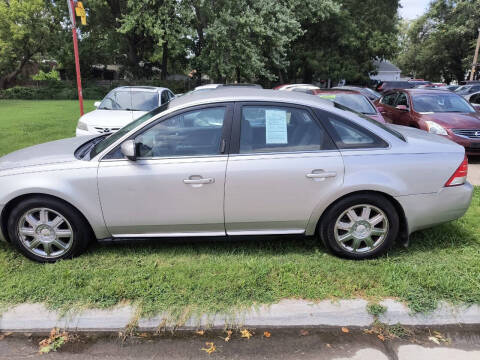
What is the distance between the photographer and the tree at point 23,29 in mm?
27391

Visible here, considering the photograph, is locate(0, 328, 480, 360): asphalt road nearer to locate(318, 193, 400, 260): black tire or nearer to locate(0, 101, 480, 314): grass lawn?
locate(0, 101, 480, 314): grass lawn

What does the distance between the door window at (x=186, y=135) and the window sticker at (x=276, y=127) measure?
416mm

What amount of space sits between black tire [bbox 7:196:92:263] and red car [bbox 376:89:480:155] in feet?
22.7

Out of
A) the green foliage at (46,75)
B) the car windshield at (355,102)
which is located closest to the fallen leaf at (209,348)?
the car windshield at (355,102)

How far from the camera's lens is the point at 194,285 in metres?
3.10

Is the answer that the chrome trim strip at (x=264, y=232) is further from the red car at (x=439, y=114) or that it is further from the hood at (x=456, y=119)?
the hood at (x=456, y=119)

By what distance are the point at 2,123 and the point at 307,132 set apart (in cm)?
1233

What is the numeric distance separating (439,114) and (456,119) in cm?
41

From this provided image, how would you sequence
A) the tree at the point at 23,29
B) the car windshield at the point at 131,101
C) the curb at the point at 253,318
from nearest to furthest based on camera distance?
the curb at the point at 253,318, the car windshield at the point at 131,101, the tree at the point at 23,29

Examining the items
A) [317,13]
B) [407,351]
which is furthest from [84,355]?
[317,13]

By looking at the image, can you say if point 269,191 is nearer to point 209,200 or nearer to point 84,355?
point 209,200

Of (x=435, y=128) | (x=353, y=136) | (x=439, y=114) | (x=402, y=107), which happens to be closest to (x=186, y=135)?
(x=353, y=136)

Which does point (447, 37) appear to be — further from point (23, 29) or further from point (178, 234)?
point (178, 234)

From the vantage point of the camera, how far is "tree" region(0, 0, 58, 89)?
27.4 metres
